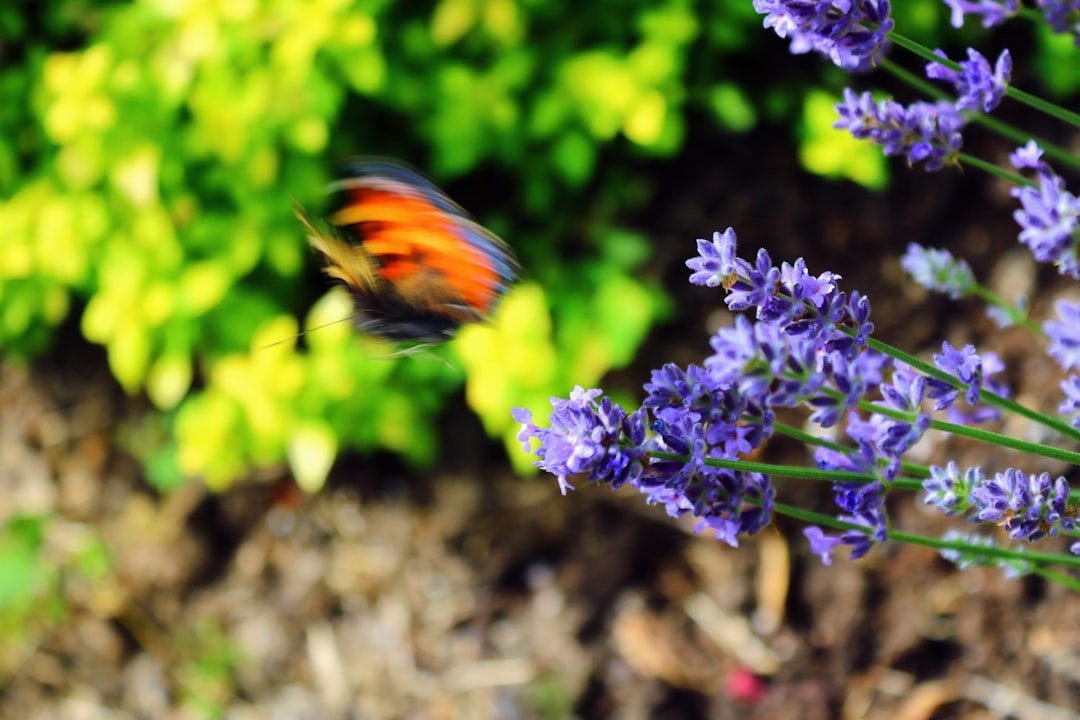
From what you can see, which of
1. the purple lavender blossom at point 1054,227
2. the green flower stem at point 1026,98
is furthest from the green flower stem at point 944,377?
the green flower stem at point 1026,98

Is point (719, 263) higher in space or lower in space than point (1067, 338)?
lower

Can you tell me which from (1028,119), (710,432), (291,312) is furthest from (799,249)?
(710,432)

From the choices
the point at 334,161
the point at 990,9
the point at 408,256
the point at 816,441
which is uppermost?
the point at 990,9

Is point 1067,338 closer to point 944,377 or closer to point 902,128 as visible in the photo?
point 944,377

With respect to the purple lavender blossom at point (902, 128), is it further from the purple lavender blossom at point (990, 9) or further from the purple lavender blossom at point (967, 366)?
the purple lavender blossom at point (967, 366)

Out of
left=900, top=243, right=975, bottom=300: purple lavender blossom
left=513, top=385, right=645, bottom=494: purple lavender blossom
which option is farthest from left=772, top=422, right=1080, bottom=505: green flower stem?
left=900, top=243, right=975, bottom=300: purple lavender blossom

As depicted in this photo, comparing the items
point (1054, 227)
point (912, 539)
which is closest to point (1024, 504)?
point (912, 539)

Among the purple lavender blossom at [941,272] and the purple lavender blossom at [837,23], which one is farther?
the purple lavender blossom at [941,272]

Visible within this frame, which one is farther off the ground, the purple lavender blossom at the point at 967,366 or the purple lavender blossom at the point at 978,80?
the purple lavender blossom at the point at 978,80
